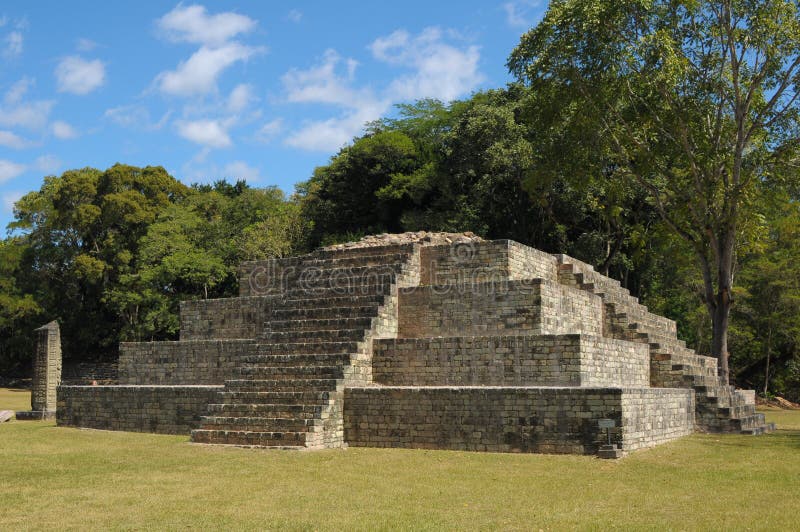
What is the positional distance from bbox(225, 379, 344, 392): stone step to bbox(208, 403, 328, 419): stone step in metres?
0.47

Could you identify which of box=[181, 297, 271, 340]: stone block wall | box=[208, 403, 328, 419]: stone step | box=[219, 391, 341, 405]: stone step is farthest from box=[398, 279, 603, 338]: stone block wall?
box=[181, 297, 271, 340]: stone block wall

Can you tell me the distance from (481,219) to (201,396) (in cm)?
1732

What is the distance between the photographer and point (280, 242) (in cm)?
3709

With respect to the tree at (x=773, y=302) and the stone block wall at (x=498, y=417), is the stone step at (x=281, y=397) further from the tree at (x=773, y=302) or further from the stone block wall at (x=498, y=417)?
the tree at (x=773, y=302)

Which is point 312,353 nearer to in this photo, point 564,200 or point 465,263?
point 465,263

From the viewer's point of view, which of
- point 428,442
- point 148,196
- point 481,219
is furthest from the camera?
point 148,196

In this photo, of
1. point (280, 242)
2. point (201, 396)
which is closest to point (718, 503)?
point (201, 396)

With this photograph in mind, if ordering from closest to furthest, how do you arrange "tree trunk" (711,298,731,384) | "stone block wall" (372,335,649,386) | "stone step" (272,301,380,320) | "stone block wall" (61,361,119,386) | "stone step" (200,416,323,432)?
1. "stone step" (200,416,323,432)
2. "stone block wall" (372,335,649,386)
3. "stone step" (272,301,380,320)
4. "tree trunk" (711,298,731,384)
5. "stone block wall" (61,361,119,386)

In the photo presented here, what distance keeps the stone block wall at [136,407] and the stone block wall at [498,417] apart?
136 inches

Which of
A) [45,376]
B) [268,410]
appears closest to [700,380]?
[268,410]

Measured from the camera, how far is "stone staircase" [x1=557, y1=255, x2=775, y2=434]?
1653cm

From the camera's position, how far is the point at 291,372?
15.3m

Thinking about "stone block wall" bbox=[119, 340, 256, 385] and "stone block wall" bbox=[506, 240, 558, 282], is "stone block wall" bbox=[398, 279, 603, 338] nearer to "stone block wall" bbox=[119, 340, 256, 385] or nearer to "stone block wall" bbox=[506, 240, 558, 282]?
"stone block wall" bbox=[506, 240, 558, 282]

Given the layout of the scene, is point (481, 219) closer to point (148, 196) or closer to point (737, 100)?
point (737, 100)
